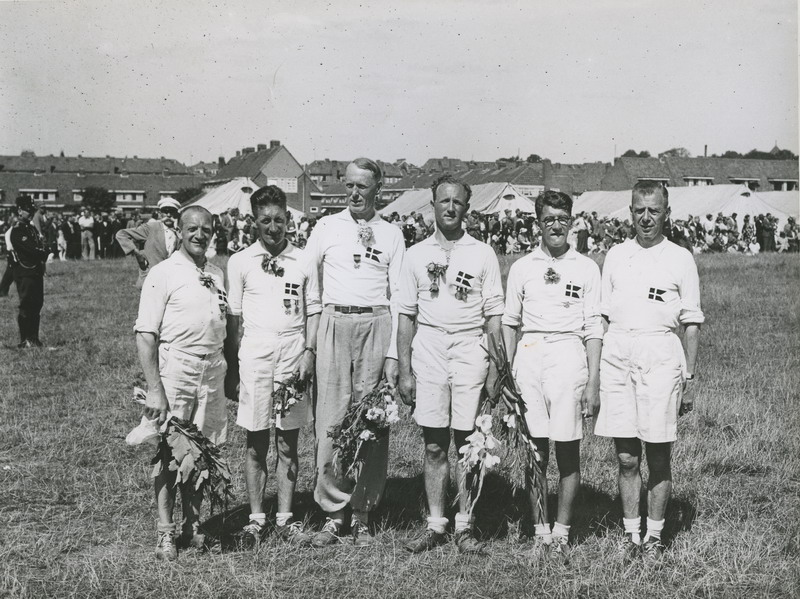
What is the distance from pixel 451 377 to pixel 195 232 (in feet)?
6.52

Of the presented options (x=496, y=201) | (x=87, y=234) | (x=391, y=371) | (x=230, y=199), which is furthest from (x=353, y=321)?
(x=496, y=201)

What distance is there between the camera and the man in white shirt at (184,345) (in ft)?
16.5

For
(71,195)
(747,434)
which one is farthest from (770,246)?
(71,195)

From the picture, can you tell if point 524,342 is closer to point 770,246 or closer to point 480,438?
point 480,438

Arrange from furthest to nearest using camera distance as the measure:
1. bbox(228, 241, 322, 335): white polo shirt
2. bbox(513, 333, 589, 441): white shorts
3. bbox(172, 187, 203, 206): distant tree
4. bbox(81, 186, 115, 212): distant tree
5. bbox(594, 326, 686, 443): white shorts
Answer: bbox(81, 186, 115, 212): distant tree → bbox(172, 187, 203, 206): distant tree → bbox(228, 241, 322, 335): white polo shirt → bbox(513, 333, 589, 441): white shorts → bbox(594, 326, 686, 443): white shorts

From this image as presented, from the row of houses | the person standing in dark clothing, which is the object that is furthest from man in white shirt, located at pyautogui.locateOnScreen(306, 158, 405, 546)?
the row of houses

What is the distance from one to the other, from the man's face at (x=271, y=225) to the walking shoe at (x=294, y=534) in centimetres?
200

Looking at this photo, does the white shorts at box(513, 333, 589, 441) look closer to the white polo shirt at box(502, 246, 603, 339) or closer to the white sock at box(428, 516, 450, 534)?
the white polo shirt at box(502, 246, 603, 339)

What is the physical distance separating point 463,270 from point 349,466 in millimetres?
1577

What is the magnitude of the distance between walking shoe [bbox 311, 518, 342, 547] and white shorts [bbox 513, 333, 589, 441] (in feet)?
5.19

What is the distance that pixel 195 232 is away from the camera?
5.19 m

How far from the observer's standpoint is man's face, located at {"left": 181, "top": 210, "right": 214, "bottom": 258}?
518 centimetres

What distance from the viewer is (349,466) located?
5371 mm

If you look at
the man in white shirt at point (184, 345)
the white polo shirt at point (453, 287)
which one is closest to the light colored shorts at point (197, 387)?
the man in white shirt at point (184, 345)
